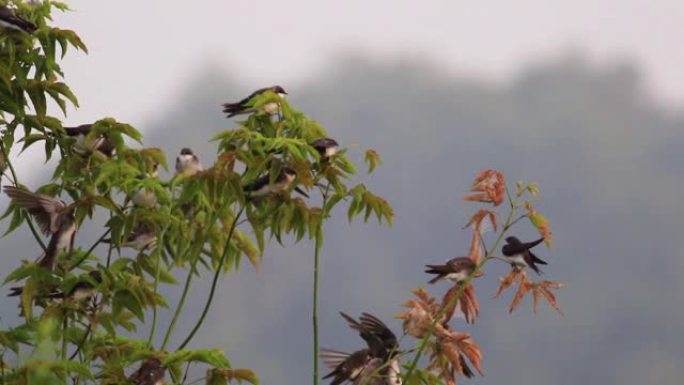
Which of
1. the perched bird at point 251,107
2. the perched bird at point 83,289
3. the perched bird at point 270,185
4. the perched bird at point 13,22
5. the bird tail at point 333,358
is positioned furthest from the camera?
the perched bird at point 13,22

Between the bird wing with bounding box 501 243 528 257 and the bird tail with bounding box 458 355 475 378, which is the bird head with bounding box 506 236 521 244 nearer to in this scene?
the bird wing with bounding box 501 243 528 257

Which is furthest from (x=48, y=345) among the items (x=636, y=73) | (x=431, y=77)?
(x=431, y=77)

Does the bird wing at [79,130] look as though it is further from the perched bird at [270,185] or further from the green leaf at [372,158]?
the green leaf at [372,158]

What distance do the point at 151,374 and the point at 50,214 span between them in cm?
94

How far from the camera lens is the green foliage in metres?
5.56

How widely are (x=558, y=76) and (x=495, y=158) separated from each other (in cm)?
2093

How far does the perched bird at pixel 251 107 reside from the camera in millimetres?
5906

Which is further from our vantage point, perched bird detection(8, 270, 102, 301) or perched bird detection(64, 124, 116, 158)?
perched bird detection(64, 124, 116, 158)

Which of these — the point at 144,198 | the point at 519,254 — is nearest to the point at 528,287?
the point at 519,254

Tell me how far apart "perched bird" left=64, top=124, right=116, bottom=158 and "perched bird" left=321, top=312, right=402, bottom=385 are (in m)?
1.54

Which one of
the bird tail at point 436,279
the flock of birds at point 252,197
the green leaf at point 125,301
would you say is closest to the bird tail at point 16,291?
the flock of birds at point 252,197

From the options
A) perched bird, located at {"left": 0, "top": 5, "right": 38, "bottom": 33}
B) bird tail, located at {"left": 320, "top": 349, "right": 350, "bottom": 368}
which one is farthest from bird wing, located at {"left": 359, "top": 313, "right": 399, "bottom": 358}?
perched bird, located at {"left": 0, "top": 5, "right": 38, "bottom": 33}

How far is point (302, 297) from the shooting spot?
124 m

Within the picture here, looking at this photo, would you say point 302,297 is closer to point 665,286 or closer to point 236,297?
point 236,297
